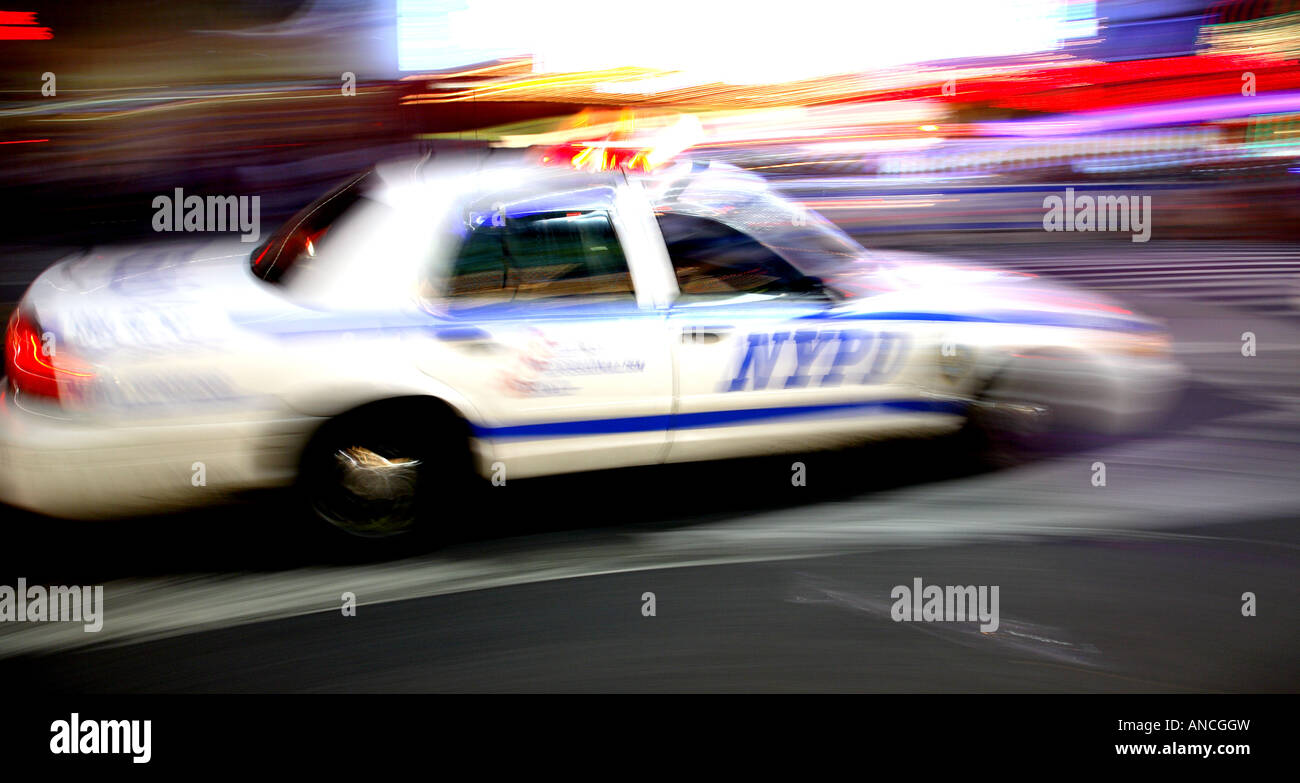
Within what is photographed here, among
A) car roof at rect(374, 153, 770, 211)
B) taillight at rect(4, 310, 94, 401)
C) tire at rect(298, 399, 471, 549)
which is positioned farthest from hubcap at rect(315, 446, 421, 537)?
car roof at rect(374, 153, 770, 211)

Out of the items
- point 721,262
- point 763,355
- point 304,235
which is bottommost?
point 763,355

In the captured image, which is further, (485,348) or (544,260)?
(544,260)

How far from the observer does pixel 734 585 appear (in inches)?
141

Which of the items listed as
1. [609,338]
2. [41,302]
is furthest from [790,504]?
[41,302]

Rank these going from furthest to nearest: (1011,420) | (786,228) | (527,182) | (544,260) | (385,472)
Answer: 1. (1011,420)
2. (786,228)
3. (527,182)
4. (544,260)
5. (385,472)

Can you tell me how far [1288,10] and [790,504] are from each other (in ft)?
24.1

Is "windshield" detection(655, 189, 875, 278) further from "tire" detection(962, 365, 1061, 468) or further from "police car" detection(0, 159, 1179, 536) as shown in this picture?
"tire" detection(962, 365, 1061, 468)

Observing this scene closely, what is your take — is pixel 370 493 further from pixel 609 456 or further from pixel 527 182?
pixel 527 182

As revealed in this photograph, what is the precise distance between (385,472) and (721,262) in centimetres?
147

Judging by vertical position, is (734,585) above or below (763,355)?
below

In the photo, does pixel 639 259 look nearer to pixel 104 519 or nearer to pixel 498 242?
pixel 498 242

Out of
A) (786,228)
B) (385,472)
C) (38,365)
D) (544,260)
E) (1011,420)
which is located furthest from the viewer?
(1011,420)

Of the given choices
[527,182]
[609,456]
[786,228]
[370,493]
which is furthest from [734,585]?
[527,182]

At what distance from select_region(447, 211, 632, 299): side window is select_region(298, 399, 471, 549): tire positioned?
0.48 m
